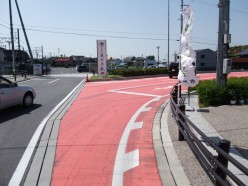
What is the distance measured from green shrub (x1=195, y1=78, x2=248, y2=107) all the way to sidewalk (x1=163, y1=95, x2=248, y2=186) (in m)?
0.45

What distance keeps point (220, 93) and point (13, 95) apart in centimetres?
786

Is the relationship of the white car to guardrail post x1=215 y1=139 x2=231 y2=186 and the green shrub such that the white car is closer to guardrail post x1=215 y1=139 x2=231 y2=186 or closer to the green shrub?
the green shrub

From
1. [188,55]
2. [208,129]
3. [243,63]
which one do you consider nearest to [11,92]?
[188,55]

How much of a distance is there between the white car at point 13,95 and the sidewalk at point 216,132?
592 centimetres

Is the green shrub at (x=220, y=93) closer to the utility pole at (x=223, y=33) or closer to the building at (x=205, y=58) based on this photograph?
the utility pole at (x=223, y=33)

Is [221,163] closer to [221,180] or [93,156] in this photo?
[221,180]

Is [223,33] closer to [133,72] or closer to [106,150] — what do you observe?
[106,150]

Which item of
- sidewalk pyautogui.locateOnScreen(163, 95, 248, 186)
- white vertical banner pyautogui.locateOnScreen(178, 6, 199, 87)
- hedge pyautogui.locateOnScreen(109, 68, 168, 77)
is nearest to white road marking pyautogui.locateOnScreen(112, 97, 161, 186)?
sidewalk pyautogui.locateOnScreen(163, 95, 248, 186)

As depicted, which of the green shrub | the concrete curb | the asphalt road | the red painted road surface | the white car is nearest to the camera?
the concrete curb

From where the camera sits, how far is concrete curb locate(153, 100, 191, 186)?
5213 mm

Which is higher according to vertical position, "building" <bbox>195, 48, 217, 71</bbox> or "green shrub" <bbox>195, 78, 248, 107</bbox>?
"building" <bbox>195, 48, 217, 71</bbox>

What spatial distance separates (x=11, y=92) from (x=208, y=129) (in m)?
7.42

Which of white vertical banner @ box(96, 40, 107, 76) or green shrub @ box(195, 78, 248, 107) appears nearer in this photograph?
green shrub @ box(195, 78, 248, 107)

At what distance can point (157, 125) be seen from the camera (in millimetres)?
9430
